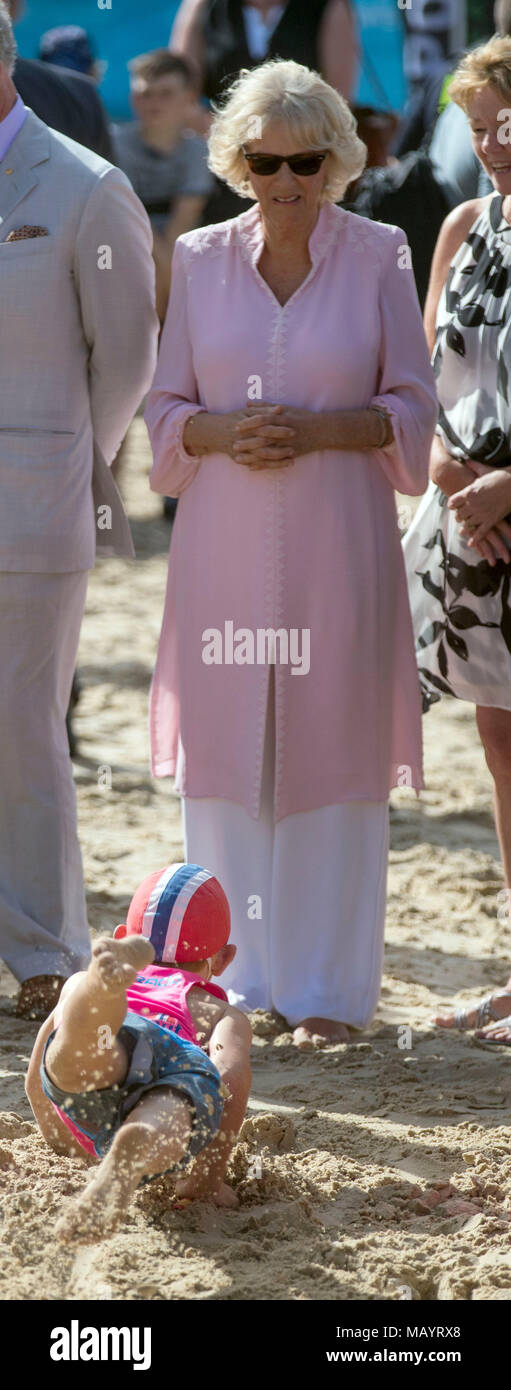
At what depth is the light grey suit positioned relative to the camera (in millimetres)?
3893

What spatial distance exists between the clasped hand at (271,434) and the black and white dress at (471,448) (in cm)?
39

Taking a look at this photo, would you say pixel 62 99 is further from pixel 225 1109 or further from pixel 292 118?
pixel 225 1109

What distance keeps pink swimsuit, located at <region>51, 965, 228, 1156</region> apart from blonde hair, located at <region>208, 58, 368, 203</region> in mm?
1834

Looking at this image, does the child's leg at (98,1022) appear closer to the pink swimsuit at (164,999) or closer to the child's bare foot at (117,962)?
the child's bare foot at (117,962)

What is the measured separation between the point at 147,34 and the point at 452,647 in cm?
788

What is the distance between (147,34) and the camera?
10.8 meters

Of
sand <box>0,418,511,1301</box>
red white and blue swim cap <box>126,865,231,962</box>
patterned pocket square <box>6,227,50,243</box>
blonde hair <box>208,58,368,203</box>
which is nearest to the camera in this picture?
sand <box>0,418,511,1301</box>

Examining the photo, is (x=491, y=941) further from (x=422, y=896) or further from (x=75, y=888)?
(x=75, y=888)

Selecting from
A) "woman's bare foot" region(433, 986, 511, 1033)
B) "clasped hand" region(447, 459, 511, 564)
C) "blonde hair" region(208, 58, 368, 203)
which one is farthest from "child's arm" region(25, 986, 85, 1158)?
"blonde hair" region(208, 58, 368, 203)

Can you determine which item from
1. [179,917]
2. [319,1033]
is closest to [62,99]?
[319,1033]

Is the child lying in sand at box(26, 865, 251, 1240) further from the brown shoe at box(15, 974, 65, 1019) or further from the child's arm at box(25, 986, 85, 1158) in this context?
the brown shoe at box(15, 974, 65, 1019)

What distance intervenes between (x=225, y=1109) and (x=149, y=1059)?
237 mm

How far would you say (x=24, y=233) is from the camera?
3.87 m

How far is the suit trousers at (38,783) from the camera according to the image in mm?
4016
